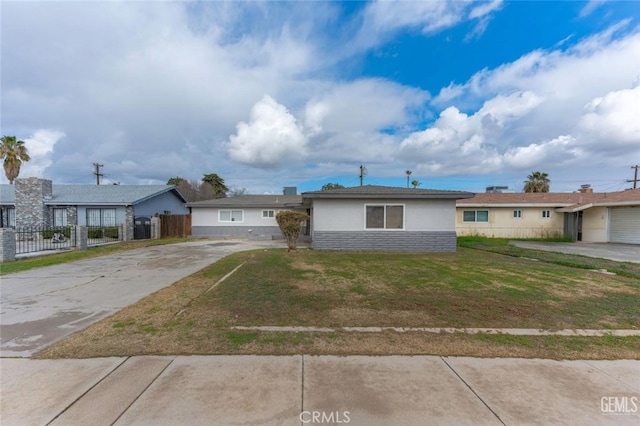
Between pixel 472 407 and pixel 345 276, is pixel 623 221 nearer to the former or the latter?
pixel 345 276

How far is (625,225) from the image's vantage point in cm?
1703

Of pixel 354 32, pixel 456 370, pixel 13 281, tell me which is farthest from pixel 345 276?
pixel 354 32

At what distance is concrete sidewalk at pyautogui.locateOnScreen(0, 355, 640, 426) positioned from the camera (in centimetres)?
230

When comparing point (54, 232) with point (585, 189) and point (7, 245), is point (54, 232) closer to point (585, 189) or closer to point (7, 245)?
point (7, 245)

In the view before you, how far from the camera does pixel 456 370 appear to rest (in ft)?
9.78

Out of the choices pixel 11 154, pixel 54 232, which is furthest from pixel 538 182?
pixel 11 154

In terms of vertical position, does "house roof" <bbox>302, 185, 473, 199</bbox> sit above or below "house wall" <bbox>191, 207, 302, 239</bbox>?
above

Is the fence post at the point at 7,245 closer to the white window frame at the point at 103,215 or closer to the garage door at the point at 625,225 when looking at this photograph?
the white window frame at the point at 103,215

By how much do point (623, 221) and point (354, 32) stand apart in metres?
20.5

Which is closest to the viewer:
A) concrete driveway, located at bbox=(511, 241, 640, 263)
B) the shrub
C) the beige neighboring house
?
concrete driveway, located at bbox=(511, 241, 640, 263)

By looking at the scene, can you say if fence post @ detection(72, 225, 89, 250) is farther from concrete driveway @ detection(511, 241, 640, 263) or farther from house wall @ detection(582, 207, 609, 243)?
house wall @ detection(582, 207, 609, 243)

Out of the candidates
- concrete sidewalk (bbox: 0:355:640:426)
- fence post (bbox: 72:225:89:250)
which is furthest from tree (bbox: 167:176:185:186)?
concrete sidewalk (bbox: 0:355:640:426)

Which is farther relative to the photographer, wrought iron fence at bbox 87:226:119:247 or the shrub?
wrought iron fence at bbox 87:226:119:247

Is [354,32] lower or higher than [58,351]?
higher
